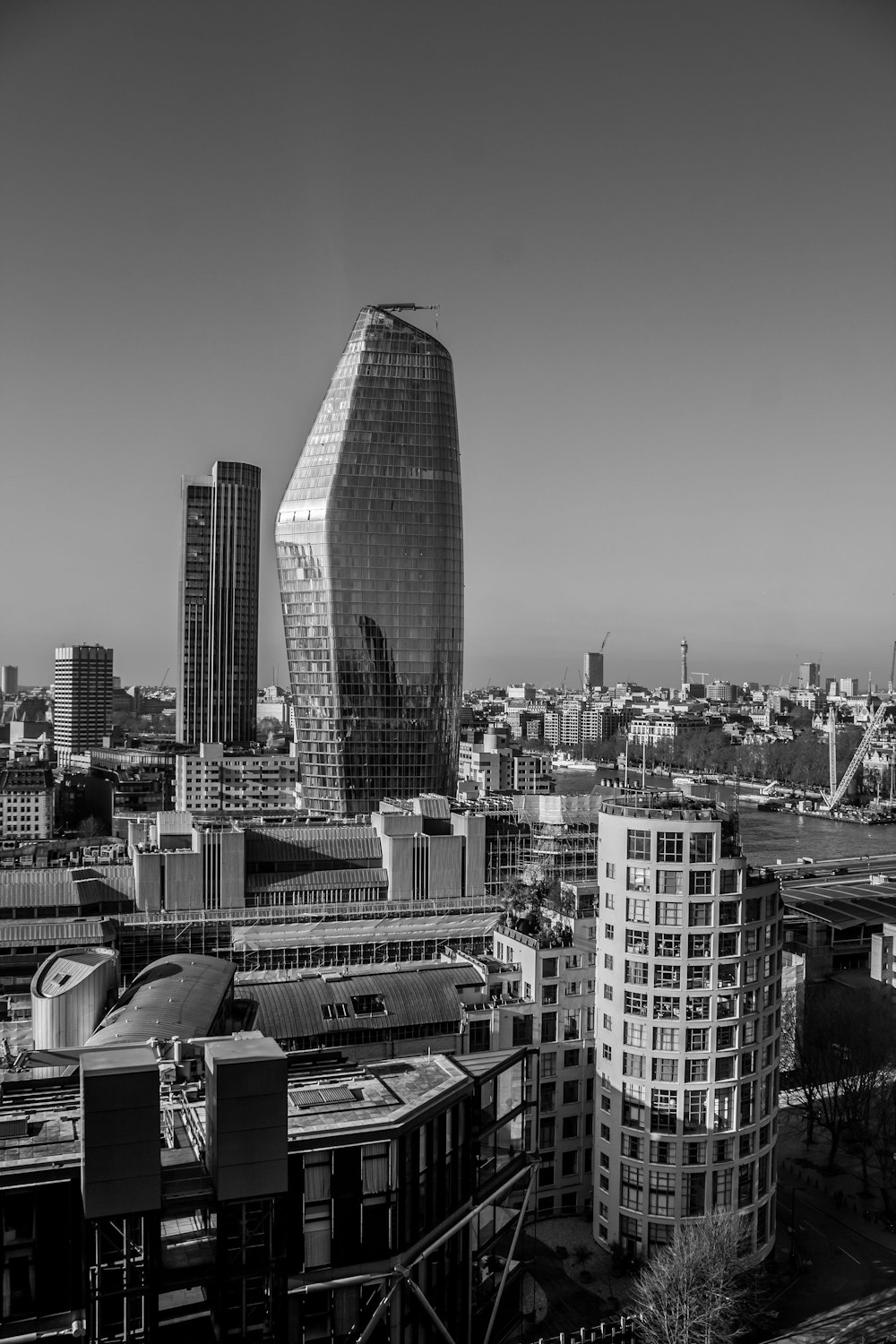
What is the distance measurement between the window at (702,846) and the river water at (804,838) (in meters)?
24.9

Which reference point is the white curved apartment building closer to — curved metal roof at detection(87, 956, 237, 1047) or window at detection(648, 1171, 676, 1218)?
window at detection(648, 1171, 676, 1218)

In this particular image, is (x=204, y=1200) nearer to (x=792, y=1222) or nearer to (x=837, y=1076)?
(x=792, y=1222)

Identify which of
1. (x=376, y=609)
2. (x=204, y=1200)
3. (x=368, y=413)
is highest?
(x=368, y=413)

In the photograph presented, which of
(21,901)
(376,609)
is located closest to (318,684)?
(376,609)

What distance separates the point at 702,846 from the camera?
14367 mm

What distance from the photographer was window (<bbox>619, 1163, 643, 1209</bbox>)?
46.8 ft

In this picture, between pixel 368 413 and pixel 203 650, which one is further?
pixel 203 650

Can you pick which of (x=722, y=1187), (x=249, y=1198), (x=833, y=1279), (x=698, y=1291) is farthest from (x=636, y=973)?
(x=249, y=1198)

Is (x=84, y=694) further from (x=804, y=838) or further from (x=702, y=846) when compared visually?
(x=702, y=846)

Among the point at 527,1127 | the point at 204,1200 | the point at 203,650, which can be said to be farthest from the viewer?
the point at 203,650

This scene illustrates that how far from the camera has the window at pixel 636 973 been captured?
14.5 metres

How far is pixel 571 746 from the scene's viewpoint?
122 meters

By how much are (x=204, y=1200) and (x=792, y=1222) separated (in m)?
10.5

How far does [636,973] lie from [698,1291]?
145 inches
